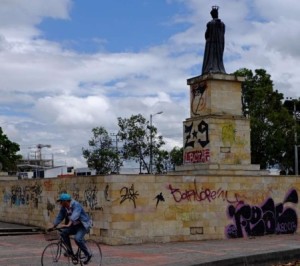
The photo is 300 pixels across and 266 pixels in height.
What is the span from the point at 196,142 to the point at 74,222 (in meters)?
10.0

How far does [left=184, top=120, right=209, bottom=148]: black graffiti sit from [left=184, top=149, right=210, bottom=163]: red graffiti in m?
0.26

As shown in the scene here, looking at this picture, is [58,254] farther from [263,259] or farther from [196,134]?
[196,134]

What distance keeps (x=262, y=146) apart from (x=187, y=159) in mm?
21459

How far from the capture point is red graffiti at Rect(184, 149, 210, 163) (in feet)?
66.2

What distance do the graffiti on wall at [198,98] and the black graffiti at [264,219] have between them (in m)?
3.77

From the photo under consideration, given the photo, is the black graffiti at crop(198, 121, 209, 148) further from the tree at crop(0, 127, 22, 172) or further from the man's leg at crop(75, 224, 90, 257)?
the tree at crop(0, 127, 22, 172)

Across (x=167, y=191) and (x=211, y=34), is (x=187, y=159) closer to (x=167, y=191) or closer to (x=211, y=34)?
(x=167, y=191)

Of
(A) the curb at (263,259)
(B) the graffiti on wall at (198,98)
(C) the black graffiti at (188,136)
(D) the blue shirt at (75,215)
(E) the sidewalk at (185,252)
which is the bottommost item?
(E) the sidewalk at (185,252)

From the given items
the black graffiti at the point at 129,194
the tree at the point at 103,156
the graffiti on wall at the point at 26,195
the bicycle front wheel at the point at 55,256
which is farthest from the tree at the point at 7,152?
the bicycle front wheel at the point at 55,256

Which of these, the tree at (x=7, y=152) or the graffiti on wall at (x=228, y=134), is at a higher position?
the tree at (x=7, y=152)

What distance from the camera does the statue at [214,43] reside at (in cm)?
2147

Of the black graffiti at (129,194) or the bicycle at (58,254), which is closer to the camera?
the bicycle at (58,254)

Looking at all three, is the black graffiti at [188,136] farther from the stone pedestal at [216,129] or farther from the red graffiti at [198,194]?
the red graffiti at [198,194]

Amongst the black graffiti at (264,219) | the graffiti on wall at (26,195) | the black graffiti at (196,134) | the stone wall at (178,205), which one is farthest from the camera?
the graffiti on wall at (26,195)
